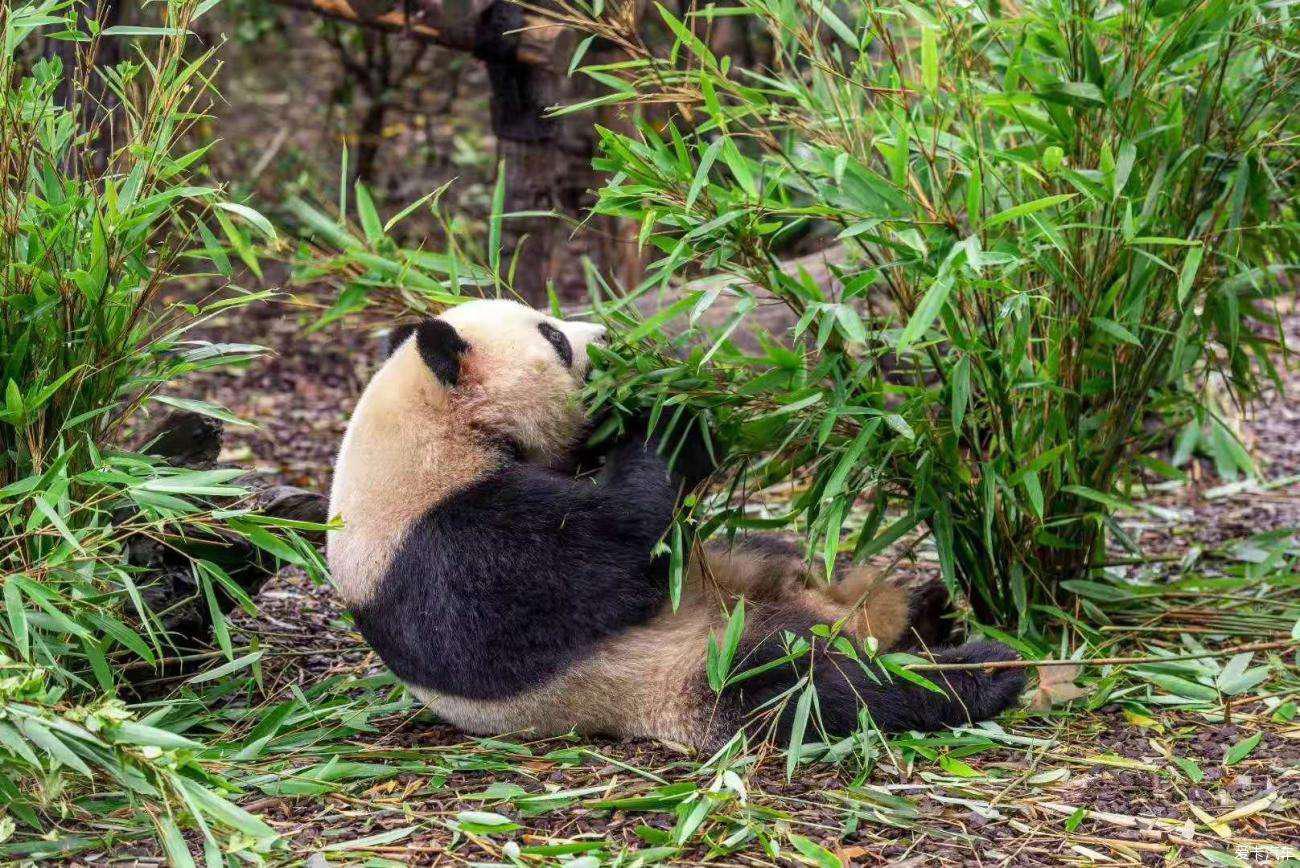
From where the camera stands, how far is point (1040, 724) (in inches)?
112

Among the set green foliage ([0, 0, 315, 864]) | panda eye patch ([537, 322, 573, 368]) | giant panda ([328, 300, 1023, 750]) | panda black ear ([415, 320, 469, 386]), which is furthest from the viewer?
panda eye patch ([537, 322, 573, 368])

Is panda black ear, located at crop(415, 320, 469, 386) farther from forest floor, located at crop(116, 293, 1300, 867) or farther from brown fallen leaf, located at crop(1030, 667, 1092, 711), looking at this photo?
brown fallen leaf, located at crop(1030, 667, 1092, 711)

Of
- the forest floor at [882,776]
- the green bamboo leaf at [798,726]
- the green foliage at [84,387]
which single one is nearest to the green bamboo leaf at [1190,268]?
the forest floor at [882,776]

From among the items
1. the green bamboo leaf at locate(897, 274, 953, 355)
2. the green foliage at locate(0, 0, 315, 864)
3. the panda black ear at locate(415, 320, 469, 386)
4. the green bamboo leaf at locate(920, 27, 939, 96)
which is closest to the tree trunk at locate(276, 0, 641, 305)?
the panda black ear at locate(415, 320, 469, 386)

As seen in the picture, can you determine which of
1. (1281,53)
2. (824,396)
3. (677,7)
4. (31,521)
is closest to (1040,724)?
(824,396)

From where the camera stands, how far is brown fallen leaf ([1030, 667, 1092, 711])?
290 centimetres

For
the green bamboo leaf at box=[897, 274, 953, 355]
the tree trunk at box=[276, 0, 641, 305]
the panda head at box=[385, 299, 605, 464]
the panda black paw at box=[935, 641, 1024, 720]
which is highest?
the tree trunk at box=[276, 0, 641, 305]

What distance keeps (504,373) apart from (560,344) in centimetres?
16

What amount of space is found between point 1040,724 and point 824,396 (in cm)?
87

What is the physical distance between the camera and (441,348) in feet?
9.46

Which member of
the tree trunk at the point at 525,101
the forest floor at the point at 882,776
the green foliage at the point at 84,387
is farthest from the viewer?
the tree trunk at the point at 525,101

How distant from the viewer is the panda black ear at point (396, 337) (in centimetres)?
330

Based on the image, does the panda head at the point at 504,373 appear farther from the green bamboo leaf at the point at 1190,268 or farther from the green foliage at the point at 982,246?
the green bamboo leaf at the point at 1190,268

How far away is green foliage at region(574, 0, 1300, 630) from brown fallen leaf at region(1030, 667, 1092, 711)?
0.55 ft
